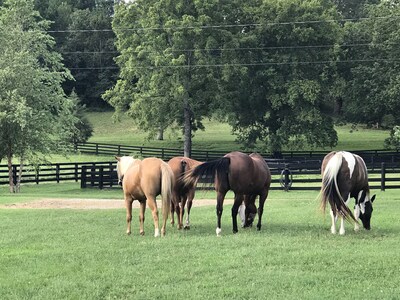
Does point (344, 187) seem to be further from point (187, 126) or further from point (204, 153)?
point (204, 153)

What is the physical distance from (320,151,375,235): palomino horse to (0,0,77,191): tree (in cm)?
1952

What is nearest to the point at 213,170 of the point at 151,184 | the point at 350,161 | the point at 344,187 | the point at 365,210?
the point at 151,184

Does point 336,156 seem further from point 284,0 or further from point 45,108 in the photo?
point 284,0

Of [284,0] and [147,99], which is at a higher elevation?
[284,0]

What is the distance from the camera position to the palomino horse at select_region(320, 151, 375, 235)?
12133mm

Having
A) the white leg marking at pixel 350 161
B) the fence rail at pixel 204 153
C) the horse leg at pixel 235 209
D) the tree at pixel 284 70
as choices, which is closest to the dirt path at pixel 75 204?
the horse leg at pixel 235 209

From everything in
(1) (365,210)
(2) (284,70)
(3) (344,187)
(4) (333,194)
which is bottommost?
(1) (365,210)

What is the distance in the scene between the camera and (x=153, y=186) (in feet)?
40.7

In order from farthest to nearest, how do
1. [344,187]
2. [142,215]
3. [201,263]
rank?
[142,215]
[344,187]
[201,263]

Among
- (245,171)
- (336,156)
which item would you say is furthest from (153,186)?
(336,156)

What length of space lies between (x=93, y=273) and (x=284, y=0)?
143 ft

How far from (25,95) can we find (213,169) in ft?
69.5

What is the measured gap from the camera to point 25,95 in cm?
3136

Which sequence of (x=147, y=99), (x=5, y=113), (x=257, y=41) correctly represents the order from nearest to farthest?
(x=5, y=113), (x=147, y=99), (x=257, y=41)
